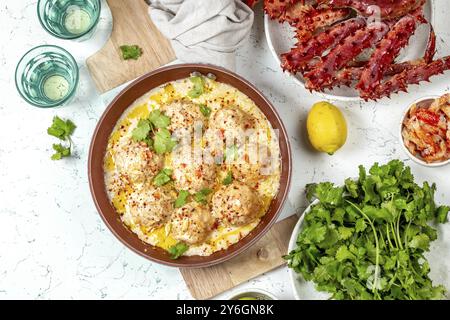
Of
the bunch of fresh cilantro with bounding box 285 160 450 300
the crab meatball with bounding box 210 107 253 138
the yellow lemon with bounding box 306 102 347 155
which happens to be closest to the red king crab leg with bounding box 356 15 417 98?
the yellow lemon with bounding box 306 102 347 155

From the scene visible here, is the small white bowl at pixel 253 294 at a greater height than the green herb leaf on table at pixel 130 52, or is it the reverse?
the green herb leaf on table at pixel 130 52

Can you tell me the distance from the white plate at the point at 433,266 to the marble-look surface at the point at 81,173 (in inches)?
4.8

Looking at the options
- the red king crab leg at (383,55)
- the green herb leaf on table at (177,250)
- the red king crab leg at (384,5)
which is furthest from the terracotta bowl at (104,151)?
the red king crab leg at (384,5)

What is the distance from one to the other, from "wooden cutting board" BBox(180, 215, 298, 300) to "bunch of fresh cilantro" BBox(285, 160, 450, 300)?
0.50ft

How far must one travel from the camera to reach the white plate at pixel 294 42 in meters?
2.43

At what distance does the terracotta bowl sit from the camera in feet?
7.49

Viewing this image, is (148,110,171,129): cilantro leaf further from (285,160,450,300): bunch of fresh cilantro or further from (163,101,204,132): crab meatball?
(285,160,450,300): bunch of fresh cilantro

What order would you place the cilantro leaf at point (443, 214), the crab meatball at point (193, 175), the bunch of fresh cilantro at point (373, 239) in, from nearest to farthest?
1. the bunch of fresh cilantro at point (373, 239)
2. the cilantro leaf at point (443, 214)
3. the crab meatball at point (193, 175)

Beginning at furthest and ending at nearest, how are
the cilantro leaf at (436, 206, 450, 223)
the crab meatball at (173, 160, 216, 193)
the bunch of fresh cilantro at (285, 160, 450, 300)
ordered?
the crab meatball at (173, 160, 216, 193) → the cilantro leaf at (436, 206, 450, 223) → the bunch of fresh cilantro at (285, 160, 450, 300)

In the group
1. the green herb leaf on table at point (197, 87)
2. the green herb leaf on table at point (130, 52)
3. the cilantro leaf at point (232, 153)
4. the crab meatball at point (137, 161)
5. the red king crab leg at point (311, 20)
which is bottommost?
the cilantro leaf at point (232, 153)

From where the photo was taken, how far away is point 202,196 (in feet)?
7.76

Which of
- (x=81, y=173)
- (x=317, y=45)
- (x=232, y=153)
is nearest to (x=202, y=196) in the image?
(x=232, y=153)

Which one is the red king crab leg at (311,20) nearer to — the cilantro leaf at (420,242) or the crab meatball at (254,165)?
the crab meatball at (254,165)

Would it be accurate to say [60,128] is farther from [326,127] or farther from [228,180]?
[326,127]
